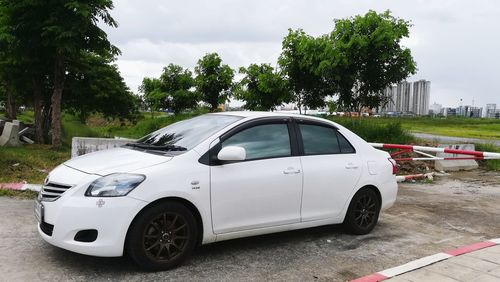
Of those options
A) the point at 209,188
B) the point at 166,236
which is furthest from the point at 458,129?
the point at 166,236

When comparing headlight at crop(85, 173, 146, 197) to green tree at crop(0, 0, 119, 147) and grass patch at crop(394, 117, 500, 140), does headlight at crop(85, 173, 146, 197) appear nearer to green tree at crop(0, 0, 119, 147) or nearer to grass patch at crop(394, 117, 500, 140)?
green tree at crop(0, 0, 119, 147)

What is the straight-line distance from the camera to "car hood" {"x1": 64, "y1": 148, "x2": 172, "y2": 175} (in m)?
4.59

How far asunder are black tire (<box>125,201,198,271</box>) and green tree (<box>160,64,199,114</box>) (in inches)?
943

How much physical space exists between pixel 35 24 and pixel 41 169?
6.46m

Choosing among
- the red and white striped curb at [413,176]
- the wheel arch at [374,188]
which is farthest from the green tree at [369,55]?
the wheel arch at [374,188]

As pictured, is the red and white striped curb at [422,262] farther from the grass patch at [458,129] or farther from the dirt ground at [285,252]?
the grass patch at [458,129]

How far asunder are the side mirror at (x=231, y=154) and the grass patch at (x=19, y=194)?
4367mm

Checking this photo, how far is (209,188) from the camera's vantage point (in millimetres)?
4809

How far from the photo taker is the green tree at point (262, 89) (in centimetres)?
1809

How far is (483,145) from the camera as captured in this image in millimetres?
16375

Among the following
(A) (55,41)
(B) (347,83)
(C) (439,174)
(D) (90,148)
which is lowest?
(C) (439,174)

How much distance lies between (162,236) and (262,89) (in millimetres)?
14117

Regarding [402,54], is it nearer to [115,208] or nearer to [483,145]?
[483,145]

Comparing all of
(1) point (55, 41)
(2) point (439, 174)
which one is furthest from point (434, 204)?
(1) point (55, 41)
